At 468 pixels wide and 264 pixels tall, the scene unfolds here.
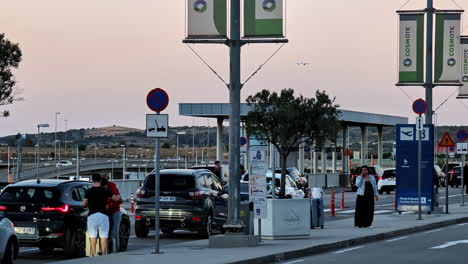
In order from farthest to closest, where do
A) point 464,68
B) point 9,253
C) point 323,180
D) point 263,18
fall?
point 323,180 → point 464,68 → point 263,18 → point 9,253

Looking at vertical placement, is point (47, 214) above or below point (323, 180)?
above

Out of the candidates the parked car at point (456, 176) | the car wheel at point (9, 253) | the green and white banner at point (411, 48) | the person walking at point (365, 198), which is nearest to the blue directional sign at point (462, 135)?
the green and white banner at point (411, 48)

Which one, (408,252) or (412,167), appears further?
(412,167)

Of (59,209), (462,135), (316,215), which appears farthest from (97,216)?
(462,135)

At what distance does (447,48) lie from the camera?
38.4 metres

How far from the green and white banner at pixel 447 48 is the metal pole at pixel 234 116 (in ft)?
54.3

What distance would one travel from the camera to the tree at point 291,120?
73625 millimetres

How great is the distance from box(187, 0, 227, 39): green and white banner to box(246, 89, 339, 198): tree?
49.3 m

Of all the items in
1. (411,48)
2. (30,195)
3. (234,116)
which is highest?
(411,48)

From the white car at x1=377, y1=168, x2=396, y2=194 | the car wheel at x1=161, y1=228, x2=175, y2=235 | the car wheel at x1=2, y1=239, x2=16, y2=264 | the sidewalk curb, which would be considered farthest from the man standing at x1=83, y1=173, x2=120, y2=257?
the white car at x1=377, y1=168, x2=396, y2=194

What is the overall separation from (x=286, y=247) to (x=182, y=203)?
5.32 m

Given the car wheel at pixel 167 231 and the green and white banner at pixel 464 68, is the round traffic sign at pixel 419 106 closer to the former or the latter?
the green and white banner at pixel 464 68

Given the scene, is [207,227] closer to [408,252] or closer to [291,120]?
[408,252]

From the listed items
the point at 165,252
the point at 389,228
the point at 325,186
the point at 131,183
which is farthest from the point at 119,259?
the point at 325,186
